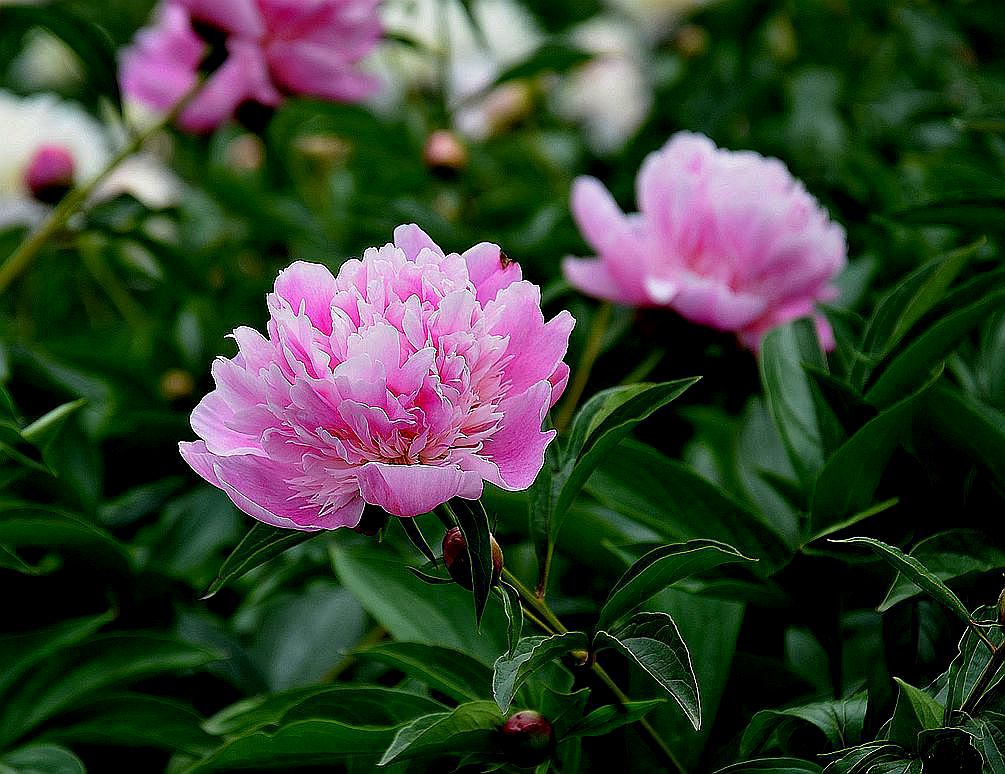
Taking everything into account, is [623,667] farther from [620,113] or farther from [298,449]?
[620,113]

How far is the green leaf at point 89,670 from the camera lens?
0.76 metres

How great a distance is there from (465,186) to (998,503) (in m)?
0.90

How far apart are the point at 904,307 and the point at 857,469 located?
5.3 inches

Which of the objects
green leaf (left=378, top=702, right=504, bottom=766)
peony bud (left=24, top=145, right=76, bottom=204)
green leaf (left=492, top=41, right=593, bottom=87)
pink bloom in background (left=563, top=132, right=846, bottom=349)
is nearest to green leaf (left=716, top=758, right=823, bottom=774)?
green leaf (left=378, top=702, right=504, bottom=766)

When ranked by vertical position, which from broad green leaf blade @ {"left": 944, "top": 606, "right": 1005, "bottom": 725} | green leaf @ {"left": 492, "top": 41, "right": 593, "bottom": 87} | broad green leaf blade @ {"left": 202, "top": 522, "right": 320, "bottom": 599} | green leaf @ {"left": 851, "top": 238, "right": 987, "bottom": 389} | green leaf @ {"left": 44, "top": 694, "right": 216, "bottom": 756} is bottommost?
green leaf @ {"left": 44, "top": 694, "right": 216, "bottom": 756}

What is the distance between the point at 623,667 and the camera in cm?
67

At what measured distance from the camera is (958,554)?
593mm

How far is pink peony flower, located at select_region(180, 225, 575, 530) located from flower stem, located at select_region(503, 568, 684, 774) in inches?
2.9

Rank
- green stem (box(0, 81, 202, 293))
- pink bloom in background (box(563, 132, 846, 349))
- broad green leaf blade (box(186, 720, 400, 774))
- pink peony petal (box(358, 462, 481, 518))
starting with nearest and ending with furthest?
pink peony petal (box(358, 462, 481, 518)) → broad green leaf blade (box(186, 720, 400, 774)) → pink bloom in background (box(563, 132, 846, 349)) → green stem (box(0, 81, 202, 293))

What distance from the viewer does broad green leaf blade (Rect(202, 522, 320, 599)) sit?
1.62 ft

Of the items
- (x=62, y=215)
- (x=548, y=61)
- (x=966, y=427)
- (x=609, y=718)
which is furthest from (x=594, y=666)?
(x=548, y=61)

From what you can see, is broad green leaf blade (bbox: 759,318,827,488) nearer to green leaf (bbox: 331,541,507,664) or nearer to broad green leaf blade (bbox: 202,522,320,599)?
green leaf (bbox: 331,541,507,664)

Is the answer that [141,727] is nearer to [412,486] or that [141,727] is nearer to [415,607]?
[415,607]

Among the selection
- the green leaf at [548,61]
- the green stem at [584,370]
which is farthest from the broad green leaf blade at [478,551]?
the green leaf at [548,61]
